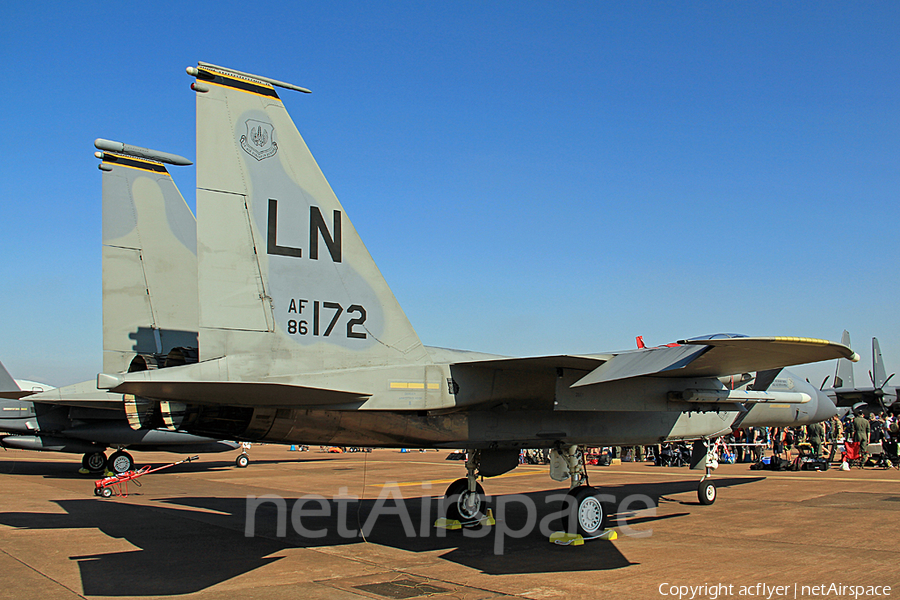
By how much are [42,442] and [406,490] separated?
1324 cm

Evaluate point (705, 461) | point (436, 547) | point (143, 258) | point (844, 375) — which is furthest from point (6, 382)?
point (844, 375)

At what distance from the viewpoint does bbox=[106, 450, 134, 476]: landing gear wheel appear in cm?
2170

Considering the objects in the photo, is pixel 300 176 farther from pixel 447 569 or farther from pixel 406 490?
pixel 406 490

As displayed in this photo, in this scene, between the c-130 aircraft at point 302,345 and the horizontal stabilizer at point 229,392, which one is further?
the c-130 aircraft at point 302,345

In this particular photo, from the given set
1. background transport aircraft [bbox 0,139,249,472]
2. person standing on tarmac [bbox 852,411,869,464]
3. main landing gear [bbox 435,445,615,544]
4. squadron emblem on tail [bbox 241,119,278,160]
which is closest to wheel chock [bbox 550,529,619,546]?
main landing gear [bbox 435,445,615,544]

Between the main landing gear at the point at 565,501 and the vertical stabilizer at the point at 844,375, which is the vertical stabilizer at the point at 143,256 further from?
the vertical stabilizer at the point at 844,375

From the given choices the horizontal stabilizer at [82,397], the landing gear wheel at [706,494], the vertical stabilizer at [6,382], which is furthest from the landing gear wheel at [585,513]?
the vertical stabilizer at [6,382]

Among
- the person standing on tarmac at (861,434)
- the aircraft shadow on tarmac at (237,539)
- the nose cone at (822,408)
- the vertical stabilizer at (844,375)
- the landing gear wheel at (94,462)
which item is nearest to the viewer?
the aircraft shadow on tarmac at (237,539)

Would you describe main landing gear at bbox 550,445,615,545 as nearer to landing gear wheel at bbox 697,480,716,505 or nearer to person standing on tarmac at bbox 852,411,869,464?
landing gear wheel at bbox 697,480,716,505

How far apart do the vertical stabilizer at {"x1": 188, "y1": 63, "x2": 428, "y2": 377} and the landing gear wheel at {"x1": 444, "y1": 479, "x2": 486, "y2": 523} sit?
147 inches

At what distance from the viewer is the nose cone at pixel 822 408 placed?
569 inches

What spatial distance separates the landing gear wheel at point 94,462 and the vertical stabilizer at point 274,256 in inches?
774

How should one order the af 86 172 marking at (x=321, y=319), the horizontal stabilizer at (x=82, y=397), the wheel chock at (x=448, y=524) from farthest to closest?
the horizontal stabilizer at (x=82, y=397)
the wheel chock at (x=448, y=524)
the af 86 172 marking at (x=321, y=319)

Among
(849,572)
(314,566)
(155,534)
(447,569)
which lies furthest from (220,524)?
(849,572)
